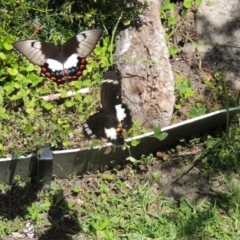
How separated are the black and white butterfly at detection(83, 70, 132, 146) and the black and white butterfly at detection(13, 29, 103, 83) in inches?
13.0

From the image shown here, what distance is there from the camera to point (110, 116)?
3.48 metres

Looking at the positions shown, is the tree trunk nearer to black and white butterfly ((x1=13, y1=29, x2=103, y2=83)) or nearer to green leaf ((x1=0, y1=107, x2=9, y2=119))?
black and white butterfly ((x1=13, y1=29, x2=103, y2=83))

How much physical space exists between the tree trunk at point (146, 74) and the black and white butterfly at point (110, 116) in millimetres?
230

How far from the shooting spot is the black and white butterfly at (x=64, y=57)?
370 cm

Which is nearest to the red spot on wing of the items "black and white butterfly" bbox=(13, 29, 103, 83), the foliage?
"black and white butterfly" bbox=(13, 29, 103, 83)

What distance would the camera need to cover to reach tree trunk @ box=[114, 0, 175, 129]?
3.76m

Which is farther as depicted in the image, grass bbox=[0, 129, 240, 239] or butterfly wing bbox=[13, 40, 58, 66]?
butterfly wing bbox=[13, 40, 58, 66]

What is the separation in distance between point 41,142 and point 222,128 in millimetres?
Answer: 1263

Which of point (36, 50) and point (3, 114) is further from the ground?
point (36, 50)

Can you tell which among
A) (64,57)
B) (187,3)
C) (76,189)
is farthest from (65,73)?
(187,3)

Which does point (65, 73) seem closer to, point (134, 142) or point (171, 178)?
point (134, 142)

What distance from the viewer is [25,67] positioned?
399cm

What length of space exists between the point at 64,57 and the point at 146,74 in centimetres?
57

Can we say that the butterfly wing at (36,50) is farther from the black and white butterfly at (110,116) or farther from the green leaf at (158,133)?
the green leaf at (158,133)
